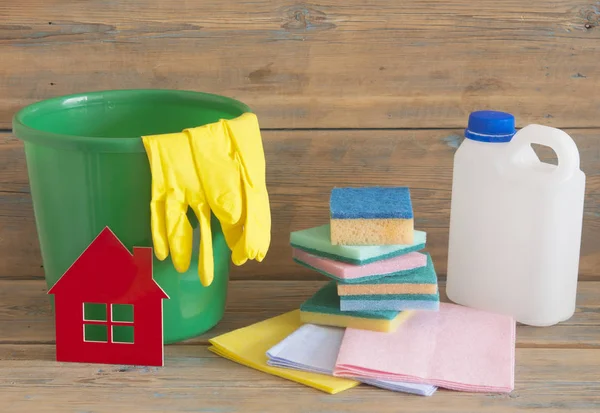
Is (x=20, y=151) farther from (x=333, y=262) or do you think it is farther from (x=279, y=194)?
(x=333, y=262)

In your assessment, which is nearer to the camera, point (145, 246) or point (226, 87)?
point (145, 246)

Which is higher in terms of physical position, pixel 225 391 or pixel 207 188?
pixel 207 188

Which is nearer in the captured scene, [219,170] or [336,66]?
[219,170]

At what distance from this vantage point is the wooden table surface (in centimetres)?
87

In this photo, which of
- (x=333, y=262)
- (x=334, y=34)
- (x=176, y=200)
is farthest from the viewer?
(x=334, y=34)

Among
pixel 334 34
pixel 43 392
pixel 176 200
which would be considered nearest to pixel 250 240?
pixel 176 200

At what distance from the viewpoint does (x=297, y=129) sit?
3.94ft

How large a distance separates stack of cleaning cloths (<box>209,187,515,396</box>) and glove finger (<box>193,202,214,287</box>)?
102 millimetres

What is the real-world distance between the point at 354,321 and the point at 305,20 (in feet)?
1.42

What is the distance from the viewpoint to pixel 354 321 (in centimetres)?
100

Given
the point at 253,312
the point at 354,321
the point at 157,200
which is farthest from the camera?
the point at 253,312

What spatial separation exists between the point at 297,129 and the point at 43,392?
513mm

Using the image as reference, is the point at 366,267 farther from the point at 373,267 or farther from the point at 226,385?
the point at 226,385

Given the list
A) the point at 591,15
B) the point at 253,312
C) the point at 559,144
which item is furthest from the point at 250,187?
the point at 591,15
